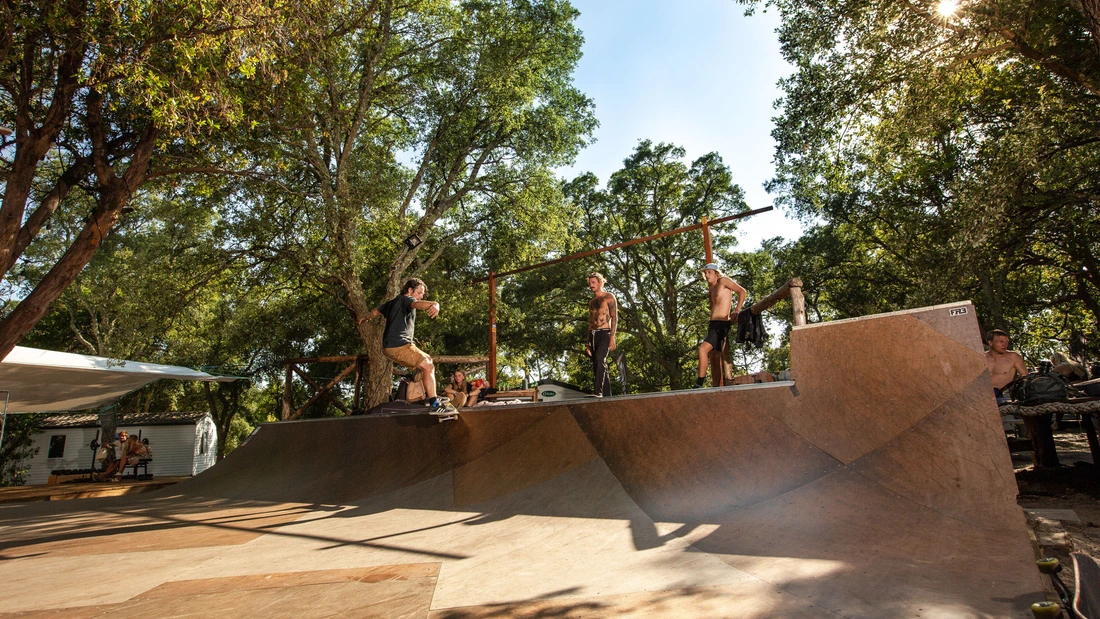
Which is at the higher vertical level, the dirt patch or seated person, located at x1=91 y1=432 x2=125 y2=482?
seated person, located at x1=91 y1=432 x2=125 y2=482

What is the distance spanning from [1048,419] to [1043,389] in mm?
2223

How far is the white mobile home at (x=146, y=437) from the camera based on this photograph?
2808 cm

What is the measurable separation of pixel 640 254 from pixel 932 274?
47.9 feet

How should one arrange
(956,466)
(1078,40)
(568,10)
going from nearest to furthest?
(956,466), (1078,40), (568,10)

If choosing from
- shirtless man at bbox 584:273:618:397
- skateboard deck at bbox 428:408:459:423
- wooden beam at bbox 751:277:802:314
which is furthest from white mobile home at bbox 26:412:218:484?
wooden beam at bbox 751:277:802:314

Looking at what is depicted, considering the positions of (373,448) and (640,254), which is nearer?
(373,448)

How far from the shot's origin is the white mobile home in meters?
28.1

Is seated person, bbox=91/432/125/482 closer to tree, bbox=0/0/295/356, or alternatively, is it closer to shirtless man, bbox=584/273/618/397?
tree, bbox=0/0/295/356

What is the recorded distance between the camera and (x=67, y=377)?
1238 centimetres

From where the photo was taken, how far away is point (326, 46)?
10578 millimetres

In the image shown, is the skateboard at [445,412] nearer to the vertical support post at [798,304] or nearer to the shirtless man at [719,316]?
the shirtless man at [719,316]

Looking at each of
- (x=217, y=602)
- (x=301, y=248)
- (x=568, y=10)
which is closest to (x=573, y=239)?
(x=568, y=10)

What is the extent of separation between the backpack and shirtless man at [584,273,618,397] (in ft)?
13.9

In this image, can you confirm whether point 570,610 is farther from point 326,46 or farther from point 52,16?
point 326,46
